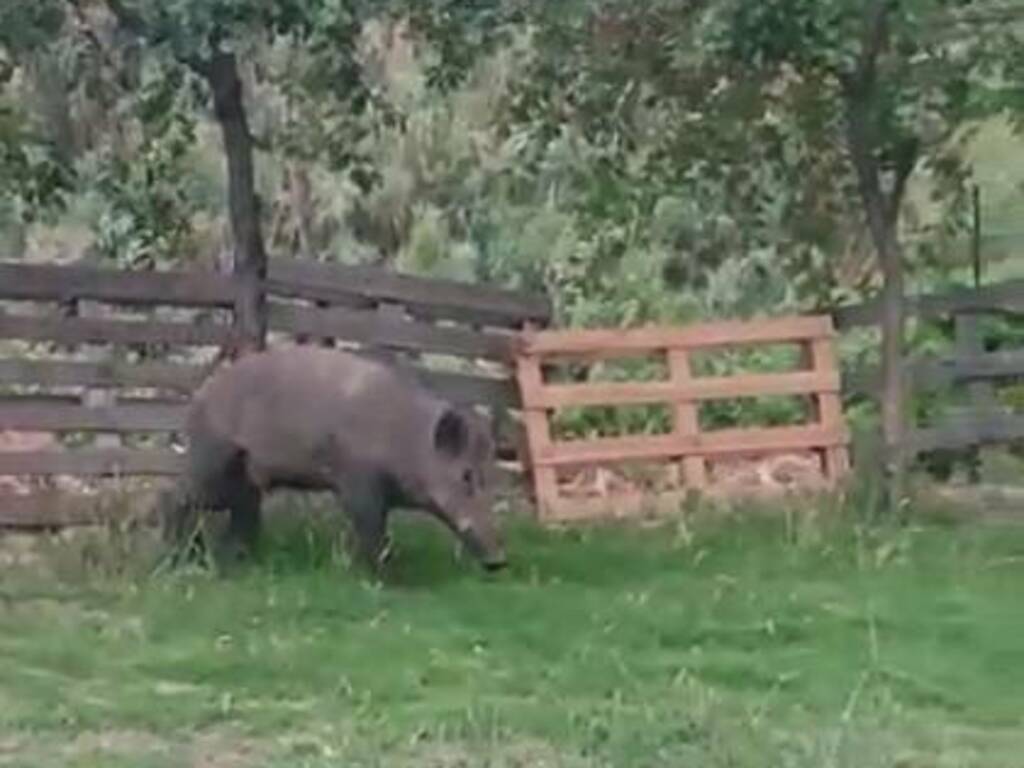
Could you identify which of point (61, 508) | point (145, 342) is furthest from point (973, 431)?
point (61, 508)

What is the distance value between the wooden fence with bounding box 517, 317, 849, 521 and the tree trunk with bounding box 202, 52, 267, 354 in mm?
1297

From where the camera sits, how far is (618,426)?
1429 centimetres

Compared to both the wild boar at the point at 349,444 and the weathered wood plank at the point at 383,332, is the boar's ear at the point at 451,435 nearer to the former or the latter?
the wild boar at the point at 349,444

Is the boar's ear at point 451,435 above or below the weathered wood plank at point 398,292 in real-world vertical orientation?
below

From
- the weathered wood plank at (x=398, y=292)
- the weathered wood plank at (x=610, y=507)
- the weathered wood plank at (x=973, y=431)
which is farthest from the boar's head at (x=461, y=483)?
the weathered wood plank at (x=973, y=431)

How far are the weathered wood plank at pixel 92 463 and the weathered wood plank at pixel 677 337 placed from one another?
Answer: 1.76 m

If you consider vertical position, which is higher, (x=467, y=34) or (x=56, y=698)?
(x=467, y=34)

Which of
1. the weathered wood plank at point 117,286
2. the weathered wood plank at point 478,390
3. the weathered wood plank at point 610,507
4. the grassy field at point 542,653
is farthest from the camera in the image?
the weathered wood plank at point 478,390

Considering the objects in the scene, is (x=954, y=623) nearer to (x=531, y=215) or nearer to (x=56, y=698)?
(x=56, y=698)

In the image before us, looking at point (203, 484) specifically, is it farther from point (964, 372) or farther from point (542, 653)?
point (964, 372)

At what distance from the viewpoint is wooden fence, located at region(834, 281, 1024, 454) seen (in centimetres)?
1361

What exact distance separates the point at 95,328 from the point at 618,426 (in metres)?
2.79

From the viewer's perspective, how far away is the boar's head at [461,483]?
10.8 m

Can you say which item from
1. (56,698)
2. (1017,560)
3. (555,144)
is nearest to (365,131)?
(555,144)
